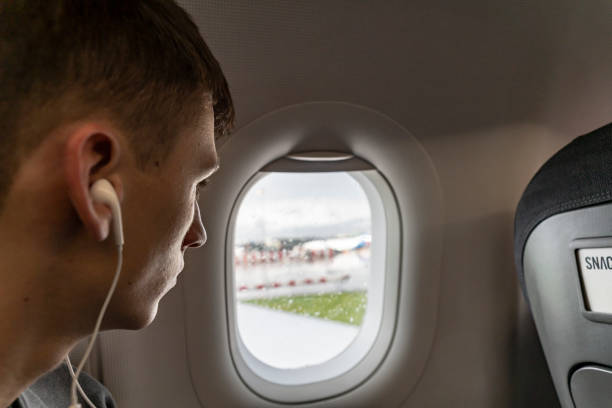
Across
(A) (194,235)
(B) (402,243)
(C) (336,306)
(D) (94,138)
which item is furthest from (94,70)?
(C) (336,306)

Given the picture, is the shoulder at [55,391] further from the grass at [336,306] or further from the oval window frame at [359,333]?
the grass at [336,306]

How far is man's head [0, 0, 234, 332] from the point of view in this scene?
70 centimetres

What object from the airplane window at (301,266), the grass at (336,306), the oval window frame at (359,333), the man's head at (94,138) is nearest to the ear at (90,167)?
the man's head at (94,138)

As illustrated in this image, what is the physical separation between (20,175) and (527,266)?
4.67 ft

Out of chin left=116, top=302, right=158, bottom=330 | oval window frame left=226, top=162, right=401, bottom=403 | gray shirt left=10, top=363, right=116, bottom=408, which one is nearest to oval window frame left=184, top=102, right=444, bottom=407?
oval window frame left=226, top=162, right=401, bottom=403

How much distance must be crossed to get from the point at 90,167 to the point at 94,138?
4 cm

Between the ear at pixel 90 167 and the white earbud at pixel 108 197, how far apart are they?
0.01 metres

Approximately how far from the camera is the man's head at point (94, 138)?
70cm

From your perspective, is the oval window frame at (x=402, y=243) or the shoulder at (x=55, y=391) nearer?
the shoulder at (x=55, y=391)

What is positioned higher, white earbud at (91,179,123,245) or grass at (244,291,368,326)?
white earbud at (91,179,123,245)

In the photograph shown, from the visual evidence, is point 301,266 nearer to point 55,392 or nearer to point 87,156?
point 55,392

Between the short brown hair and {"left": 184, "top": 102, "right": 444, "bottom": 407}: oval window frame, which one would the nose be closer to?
the short brown hair

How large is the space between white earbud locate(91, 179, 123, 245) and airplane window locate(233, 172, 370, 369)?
1.24 meters

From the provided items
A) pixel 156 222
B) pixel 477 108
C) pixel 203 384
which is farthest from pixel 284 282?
pixel 156 222
